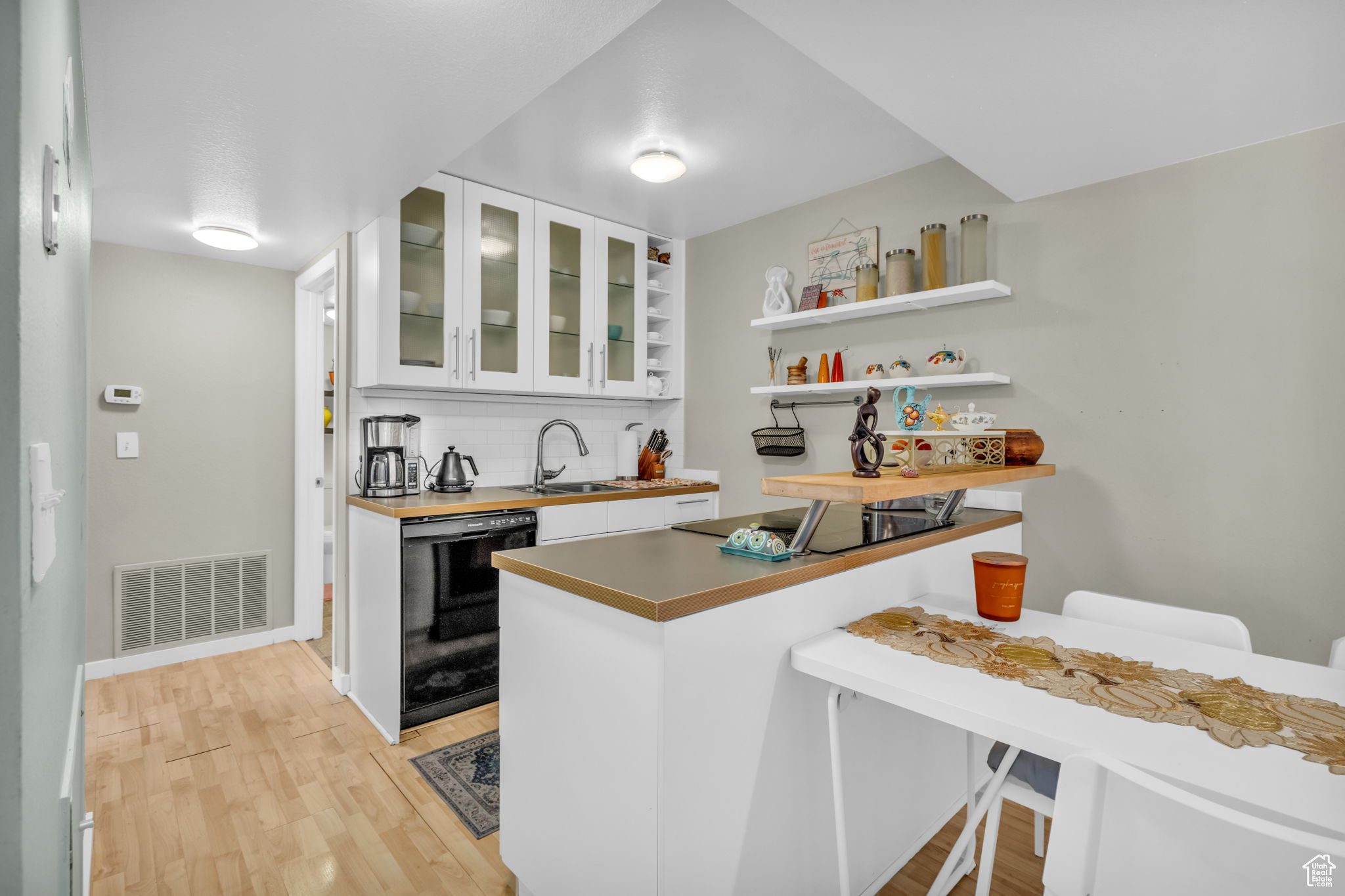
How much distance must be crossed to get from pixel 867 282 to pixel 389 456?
2.33m

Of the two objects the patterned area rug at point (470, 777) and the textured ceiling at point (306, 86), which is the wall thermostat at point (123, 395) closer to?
the textured ceiling at point (306, 86)

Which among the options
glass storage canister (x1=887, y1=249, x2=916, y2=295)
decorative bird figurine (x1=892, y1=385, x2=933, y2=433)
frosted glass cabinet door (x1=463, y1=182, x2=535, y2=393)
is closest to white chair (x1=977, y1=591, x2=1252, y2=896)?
decorative bird figurine (x1=892, y1=385, x2=933, y2=433)

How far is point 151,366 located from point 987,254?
401 cm

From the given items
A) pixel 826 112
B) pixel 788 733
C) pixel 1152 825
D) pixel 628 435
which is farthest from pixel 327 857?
pixel 826 112

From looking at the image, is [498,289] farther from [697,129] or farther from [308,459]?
[308,459]

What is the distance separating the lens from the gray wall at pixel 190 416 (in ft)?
10.0

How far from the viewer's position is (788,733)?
4.66 ft

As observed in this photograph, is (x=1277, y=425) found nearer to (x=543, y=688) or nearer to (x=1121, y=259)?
(x=1121, y=259)

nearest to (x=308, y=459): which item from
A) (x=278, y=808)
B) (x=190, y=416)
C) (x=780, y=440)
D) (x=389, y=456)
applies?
(x=190, y=416)

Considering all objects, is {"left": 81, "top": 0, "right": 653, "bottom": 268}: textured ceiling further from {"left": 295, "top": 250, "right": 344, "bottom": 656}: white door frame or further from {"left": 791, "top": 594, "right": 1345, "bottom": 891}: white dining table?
{"left": 791, "top": 594, "right": 1345, "bottom": 891}: white dining table

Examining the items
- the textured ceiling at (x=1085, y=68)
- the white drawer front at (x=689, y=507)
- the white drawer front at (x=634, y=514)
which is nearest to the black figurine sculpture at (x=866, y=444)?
the textured ceiling at (x=1085, y=68)

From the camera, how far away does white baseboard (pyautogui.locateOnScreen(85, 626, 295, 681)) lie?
9.93 feet

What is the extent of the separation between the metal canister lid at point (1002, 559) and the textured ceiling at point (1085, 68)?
124 centimetres

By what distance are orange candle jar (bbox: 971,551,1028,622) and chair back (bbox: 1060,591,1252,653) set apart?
0.90 ft
